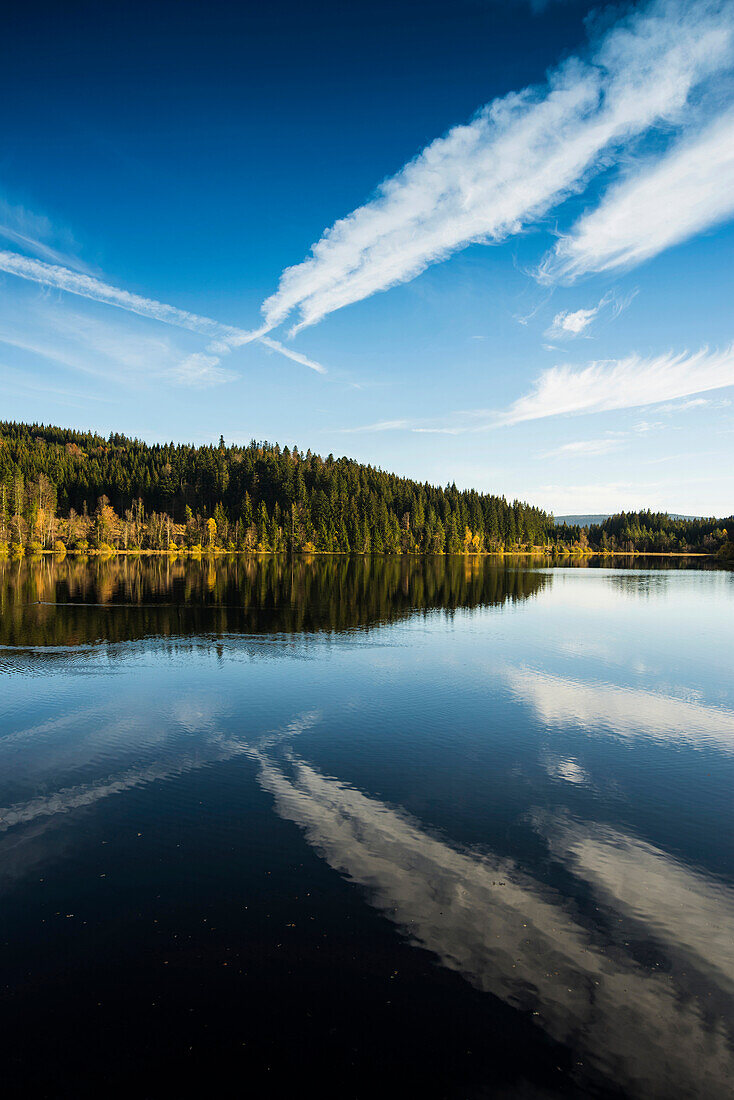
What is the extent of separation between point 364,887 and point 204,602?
5107 centimetres

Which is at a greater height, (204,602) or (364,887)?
(204,602)

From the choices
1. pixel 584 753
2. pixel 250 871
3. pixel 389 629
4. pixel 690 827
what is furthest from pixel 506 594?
pixel 250 871

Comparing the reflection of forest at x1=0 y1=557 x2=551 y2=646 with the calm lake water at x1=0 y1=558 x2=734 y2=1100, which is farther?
the reflection of forest at x1=0 y1=557 x2=551 y2=646

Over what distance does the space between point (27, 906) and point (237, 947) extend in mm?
4515

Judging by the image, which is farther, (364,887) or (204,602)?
(204,602)

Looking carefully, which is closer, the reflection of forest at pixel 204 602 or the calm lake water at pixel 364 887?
the calm lake water at pixel 364 887

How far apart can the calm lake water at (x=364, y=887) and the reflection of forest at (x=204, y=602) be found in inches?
596

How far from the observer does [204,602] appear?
60.1 m

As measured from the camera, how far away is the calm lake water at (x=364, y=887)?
27.2 feet

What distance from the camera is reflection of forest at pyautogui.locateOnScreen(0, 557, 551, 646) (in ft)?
142

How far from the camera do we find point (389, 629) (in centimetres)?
4584

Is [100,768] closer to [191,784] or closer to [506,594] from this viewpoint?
[191,784]

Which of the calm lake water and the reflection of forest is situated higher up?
the reflection of forest

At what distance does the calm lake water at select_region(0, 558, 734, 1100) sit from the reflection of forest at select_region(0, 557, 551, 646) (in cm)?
1515
